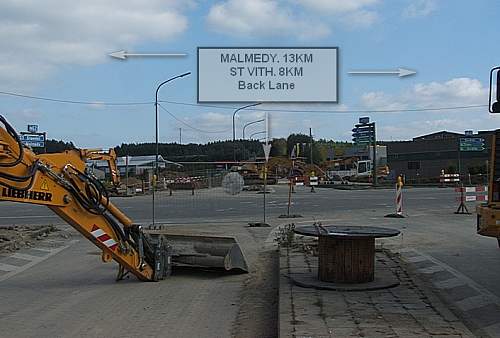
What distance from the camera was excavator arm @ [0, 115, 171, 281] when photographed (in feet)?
31.2

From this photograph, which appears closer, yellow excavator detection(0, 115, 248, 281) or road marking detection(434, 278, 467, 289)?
yellow excavator detection(0, 115, 248, 281)

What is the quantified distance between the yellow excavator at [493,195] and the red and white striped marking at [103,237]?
18.1 feet

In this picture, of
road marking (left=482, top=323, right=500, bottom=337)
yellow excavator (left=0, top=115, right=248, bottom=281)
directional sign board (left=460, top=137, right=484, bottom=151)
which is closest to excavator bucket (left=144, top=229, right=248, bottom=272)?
yellow excavator (left=0, top=115, right=248, bottom=281)

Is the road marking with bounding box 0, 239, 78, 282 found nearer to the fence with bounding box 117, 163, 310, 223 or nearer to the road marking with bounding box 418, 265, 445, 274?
the road marking with bounding box 418, 265, 445, 274

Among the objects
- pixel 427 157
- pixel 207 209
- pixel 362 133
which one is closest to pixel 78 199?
pixel 207 209

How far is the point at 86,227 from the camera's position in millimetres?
10695

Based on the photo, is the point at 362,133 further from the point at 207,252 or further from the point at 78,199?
the point at 78,199

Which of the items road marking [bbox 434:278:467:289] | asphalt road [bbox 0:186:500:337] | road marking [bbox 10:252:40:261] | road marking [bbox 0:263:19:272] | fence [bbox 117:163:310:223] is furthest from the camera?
fence [bbox 117:163:310:223]

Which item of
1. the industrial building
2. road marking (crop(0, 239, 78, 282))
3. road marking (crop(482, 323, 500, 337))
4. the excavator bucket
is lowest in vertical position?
road marking (crop(0, 239, 78, 282))

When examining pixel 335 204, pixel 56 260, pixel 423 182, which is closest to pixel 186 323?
pixel 56 260

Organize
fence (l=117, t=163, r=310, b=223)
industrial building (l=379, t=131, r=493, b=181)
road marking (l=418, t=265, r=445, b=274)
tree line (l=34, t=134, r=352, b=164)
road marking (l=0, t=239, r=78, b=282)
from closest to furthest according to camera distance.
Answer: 1. road marking (l=418, t=265, r=445, b=274)
2. road marking (l=0, t=239, r=78, b=282)
3. fence (l=117, t=163, r=310, b=223)
4. tree line (l=34, t=134, r=352, b=164)
5. industrial building (l=379, t=131, r=493, b=181)

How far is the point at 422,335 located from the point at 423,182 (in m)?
66.7

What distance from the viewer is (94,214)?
1077cm

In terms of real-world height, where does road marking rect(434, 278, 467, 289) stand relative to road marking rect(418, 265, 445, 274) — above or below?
below
